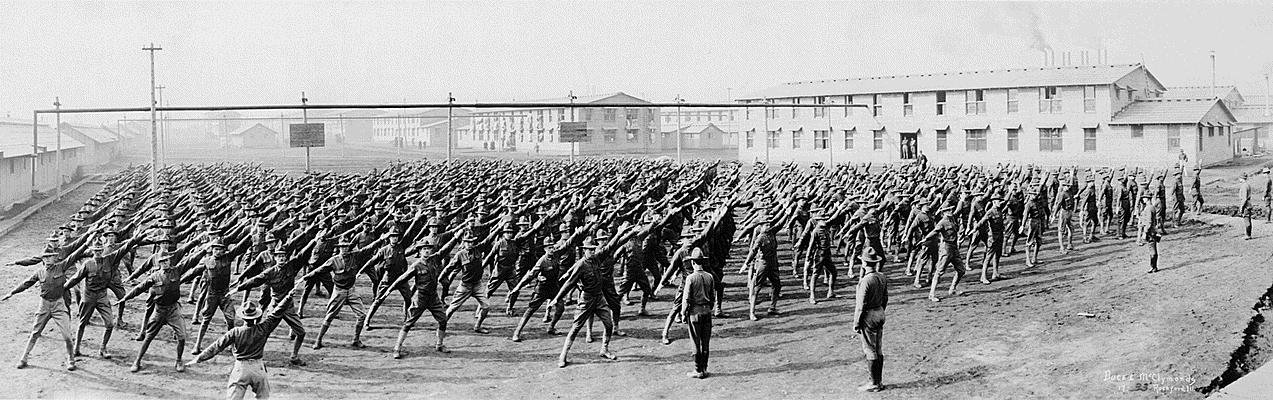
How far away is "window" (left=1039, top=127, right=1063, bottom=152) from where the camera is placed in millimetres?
39562

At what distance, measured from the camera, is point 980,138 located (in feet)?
139

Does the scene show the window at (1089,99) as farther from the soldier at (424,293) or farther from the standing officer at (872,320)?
the soldier at (424,293)

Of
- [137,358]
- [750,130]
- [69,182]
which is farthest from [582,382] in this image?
[750,130]

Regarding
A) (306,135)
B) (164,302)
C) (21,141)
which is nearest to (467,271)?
(164,302)

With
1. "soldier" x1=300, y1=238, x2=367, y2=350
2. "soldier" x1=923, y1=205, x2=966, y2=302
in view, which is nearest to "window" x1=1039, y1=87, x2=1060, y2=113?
"soldier" x1=923, y1=205, x2=966, y2=302

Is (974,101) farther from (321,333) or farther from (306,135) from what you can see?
(321,333)

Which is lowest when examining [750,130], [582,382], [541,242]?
[582,382]

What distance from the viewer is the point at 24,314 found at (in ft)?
45.9

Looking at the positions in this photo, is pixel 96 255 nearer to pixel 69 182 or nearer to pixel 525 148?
pixel 69 182

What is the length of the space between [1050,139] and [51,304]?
38767mm

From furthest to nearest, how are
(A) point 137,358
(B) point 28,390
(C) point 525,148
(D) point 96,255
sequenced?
1. (C) point 525,148
2. (D) point 96,255
3. (A) point 137,358
4. (B) point 28,390

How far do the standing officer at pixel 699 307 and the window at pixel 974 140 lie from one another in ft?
117

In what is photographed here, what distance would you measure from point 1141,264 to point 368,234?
45.1 feet

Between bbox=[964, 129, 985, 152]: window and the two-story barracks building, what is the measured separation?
0.05 m
